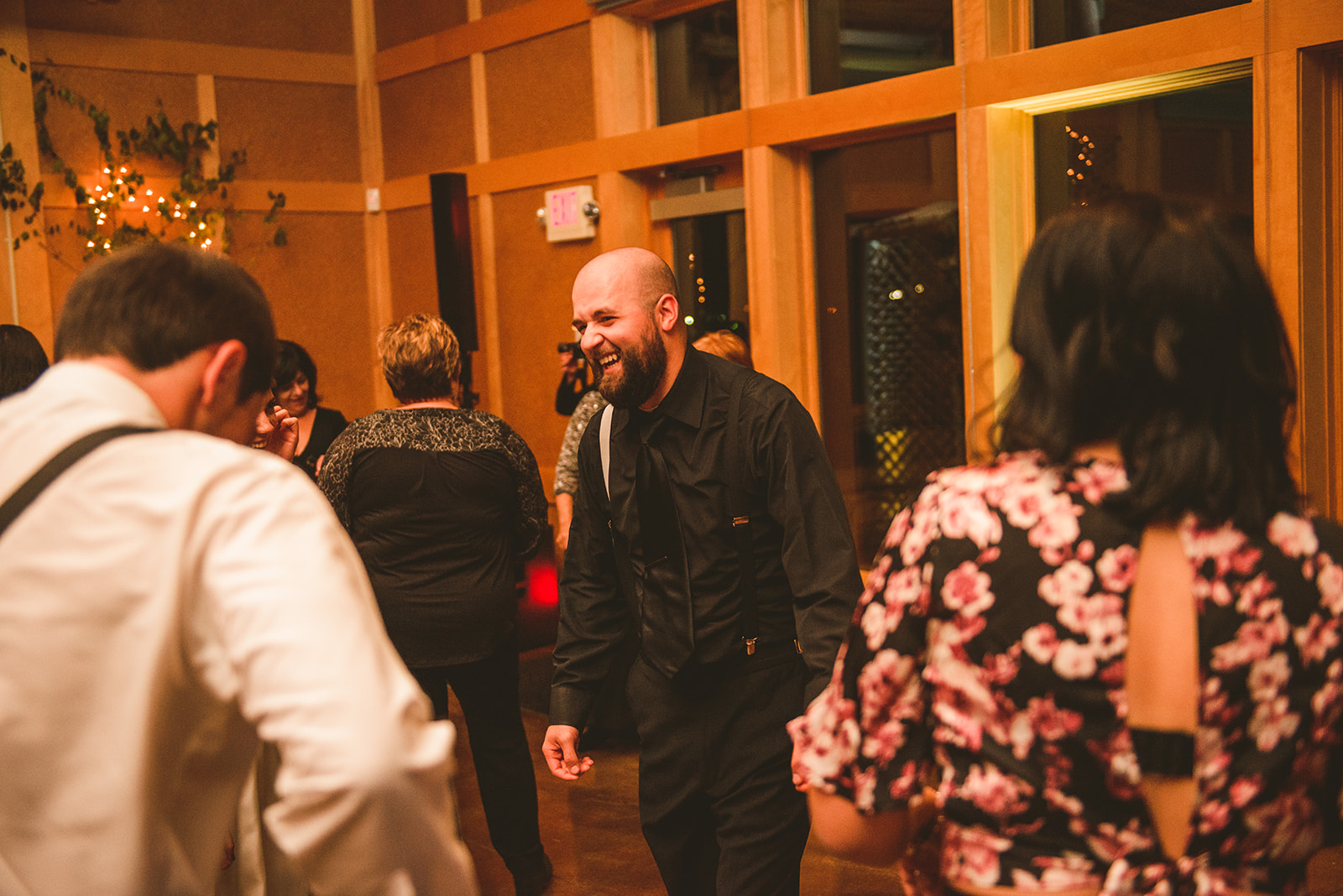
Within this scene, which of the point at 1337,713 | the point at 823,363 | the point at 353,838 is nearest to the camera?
the point at 353,838

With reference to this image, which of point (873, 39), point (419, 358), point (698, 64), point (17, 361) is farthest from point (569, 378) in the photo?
point (17, 361)

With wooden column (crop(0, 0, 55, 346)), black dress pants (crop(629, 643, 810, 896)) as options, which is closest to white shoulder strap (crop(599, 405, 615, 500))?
black dress pants (crop(629, 643, 810, 896))

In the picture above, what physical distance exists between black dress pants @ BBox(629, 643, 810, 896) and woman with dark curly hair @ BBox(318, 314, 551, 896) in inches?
40.8

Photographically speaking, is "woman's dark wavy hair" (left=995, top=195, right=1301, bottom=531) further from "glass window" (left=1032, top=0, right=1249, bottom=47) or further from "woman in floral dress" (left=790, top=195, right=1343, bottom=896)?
"glass window" (left=1032, top=0, right=1249, bottom=47)

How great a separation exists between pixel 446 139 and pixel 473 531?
15.9ft

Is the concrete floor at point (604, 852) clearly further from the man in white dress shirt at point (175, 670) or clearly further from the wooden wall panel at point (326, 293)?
the wooden wall panel at point (326, 293)

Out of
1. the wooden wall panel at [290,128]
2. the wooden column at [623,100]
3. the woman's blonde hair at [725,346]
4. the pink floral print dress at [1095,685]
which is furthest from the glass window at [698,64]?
the pink floral print dress at [1095,685]

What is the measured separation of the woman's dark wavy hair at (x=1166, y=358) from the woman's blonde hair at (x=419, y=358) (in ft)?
7.80

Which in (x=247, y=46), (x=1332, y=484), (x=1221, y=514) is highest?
(x=247, y=46)

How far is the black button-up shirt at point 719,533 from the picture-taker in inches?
88.6

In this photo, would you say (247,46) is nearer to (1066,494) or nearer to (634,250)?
(634,250)

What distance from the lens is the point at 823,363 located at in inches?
225

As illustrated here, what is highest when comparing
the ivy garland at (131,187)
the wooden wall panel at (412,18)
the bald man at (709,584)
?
the wooden wall panel at (412,18)

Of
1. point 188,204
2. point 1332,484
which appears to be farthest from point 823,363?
point 188,204
